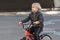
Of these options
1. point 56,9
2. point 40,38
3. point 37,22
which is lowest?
point 56,9

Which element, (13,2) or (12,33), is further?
(13,2)

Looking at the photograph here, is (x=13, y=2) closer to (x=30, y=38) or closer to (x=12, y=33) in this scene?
(x=12, y=33)

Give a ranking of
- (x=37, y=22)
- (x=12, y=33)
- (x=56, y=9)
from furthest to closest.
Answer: (x=56, y=9) < (x=12, y=33) < (x=37, y=22)

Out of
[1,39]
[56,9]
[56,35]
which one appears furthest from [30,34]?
[56,9]

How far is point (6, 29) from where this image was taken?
448 inches

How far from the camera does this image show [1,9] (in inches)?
841

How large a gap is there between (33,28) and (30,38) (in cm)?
30

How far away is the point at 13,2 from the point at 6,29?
10.4 meters

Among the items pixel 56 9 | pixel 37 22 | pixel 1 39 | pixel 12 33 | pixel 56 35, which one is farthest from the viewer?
pixel 56 9

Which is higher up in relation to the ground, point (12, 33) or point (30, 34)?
point (30, 34)

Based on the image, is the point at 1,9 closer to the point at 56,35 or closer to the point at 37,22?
the point at 56,35

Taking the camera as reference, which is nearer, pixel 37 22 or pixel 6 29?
pixel 37 22

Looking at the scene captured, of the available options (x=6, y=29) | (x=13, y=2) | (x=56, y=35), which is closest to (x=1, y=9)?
(x=13, y=2)

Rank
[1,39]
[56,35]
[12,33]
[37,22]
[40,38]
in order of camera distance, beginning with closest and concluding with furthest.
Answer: [37,22]
[40,38]
[1,39]
[56,35]
[12,33]
